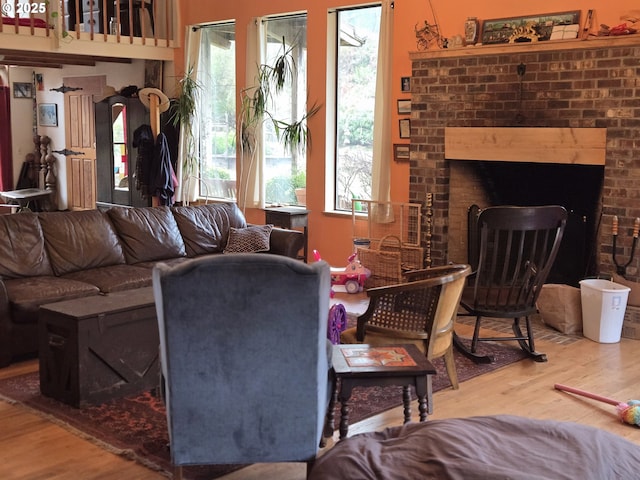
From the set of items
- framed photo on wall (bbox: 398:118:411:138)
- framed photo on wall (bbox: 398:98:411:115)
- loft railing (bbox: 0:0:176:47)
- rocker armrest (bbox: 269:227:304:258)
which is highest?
loft railing (bbox: 0:0:176:47)

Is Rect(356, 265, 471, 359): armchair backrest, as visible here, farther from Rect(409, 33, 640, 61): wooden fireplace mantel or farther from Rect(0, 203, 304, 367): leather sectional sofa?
Rect(409, 33, 640, 61): wooden fireplace mantel

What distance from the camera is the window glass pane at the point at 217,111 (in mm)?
8781

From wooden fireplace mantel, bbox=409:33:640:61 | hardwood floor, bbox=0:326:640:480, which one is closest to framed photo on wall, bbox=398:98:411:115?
wooden fireplace mantel, bbox=409:33:640:61

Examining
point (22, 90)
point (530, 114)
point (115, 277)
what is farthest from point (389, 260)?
point (22, 90)

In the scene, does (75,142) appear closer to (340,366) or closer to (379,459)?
(340,366)

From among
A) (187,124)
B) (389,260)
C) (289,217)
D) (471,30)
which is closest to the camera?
(471,30)

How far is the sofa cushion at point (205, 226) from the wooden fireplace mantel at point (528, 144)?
74.7 inches

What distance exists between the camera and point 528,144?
5.91 metres

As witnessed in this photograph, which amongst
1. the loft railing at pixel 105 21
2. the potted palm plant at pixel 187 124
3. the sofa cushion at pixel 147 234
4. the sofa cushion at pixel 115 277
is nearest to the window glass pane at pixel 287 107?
the potted palm plant at pixel 187 124

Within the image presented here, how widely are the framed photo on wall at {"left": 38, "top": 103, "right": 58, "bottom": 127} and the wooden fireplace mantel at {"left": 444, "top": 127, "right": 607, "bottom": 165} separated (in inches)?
259

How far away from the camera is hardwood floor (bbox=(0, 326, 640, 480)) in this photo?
327 centimetres

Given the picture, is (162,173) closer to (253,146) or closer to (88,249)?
(253,146)

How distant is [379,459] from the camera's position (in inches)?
95.3

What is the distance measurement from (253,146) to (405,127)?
196cm
